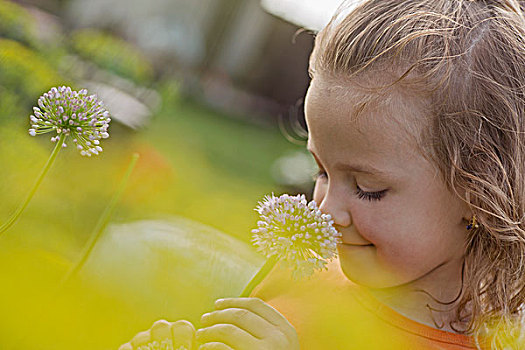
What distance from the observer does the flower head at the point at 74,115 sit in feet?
2.06

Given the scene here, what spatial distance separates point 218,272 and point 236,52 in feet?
25.9

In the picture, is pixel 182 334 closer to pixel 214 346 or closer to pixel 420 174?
pixel 214 346

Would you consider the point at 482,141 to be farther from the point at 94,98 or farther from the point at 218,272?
the point at 94,98

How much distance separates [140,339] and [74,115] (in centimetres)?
25

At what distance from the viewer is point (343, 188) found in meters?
0.92

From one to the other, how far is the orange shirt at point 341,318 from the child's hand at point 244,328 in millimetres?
133

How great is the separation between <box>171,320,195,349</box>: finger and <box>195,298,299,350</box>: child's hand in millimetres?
37

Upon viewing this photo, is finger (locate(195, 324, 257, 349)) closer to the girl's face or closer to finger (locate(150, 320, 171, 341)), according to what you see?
finger (locate(150, 320, 171, 341))

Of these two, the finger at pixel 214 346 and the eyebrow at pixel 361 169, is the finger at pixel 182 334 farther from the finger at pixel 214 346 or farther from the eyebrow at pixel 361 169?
the eyebrow at pixel 361 169

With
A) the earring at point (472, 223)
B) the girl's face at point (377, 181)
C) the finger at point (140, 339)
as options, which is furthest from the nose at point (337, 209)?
the finger at point (140, 339)

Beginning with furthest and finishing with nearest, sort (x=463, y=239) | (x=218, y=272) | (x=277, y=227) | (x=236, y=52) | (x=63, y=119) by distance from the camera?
(x=236, y=52) < (x=463, y=239) < (x=218, y=272) < (x=277, y=227) < (x=63, y=119)

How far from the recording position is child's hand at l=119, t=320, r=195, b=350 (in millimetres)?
663

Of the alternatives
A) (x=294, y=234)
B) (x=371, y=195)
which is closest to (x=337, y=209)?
(x=371, y=195)

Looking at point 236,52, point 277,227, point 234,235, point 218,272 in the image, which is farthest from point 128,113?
point 236,52
